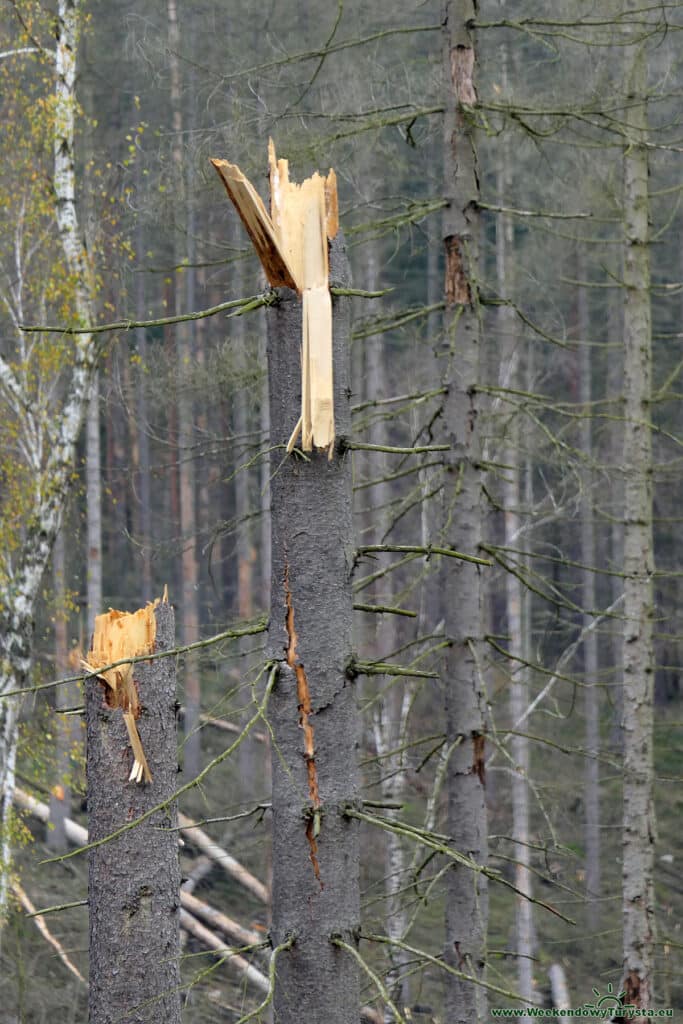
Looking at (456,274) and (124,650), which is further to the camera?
(456,274)

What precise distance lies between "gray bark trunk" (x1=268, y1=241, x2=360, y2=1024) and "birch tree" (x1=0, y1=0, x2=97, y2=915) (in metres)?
7.40

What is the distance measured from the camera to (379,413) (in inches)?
274

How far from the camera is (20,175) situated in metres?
12.4

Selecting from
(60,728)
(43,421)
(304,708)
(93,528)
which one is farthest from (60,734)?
(304,708)

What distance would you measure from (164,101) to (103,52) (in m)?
1.41

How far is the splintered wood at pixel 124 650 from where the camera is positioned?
4691 mm

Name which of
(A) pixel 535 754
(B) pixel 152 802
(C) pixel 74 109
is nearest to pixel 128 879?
(B) pixel 152 802

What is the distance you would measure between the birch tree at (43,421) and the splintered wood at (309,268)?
24.5 ft

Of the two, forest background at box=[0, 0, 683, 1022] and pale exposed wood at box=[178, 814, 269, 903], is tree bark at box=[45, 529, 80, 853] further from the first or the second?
pale exposed wood at box=[178, 814, 269, 903]

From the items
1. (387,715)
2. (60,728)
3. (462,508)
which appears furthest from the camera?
(387,715)

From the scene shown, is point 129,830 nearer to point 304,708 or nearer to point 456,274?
point 304,708

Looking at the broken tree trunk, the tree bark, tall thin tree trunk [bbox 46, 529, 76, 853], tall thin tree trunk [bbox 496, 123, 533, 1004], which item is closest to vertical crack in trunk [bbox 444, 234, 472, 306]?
the broken tree trunk

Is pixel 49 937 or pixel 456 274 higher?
pixel 456 274

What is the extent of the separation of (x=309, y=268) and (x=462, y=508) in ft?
11.0
